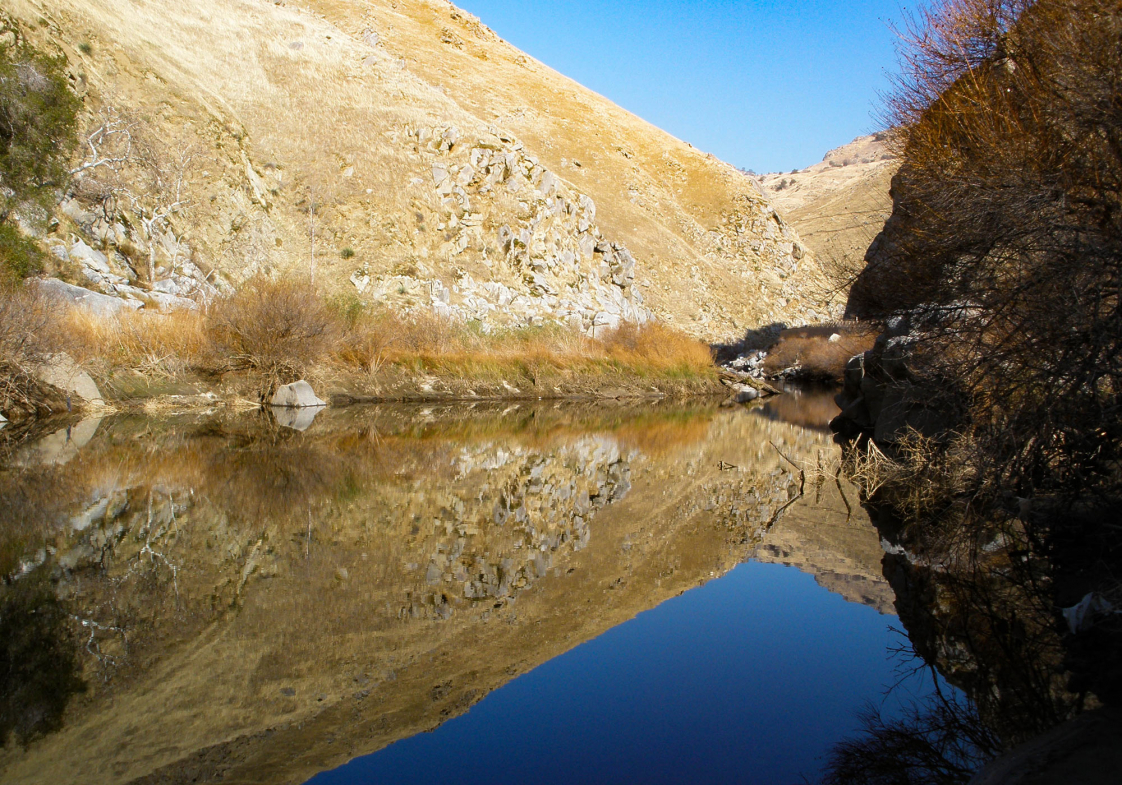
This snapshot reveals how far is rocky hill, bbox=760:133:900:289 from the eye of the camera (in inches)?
2977

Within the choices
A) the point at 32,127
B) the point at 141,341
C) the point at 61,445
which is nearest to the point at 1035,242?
the point at 61,445

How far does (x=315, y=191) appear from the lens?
36000mm

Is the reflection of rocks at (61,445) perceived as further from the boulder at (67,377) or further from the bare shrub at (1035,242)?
the bare shrub at (1035,242)

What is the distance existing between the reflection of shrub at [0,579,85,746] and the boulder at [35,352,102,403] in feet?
41.6

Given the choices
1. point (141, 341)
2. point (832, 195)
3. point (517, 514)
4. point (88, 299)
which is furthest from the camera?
point (832, 195)

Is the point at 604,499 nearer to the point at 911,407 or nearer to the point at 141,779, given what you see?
the point at 911,407

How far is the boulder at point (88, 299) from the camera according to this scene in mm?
19875

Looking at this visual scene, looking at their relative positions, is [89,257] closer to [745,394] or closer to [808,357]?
[745,394]

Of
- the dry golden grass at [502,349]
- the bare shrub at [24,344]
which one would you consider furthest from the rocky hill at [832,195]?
the bare shrub at [24,344]

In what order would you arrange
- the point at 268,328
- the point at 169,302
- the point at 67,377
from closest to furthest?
the point at 67,377, the point at 268,328, the point at 169,302

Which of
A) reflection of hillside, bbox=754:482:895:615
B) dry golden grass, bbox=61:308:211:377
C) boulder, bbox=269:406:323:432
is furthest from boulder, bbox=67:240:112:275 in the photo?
reflection of hillside, bbox=754:482:895:615

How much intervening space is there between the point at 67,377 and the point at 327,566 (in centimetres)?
1356

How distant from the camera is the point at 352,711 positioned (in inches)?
178

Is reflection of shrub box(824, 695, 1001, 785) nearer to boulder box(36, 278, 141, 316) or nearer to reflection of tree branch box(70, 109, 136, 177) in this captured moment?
boulder box(36, 278, 141, 316)
